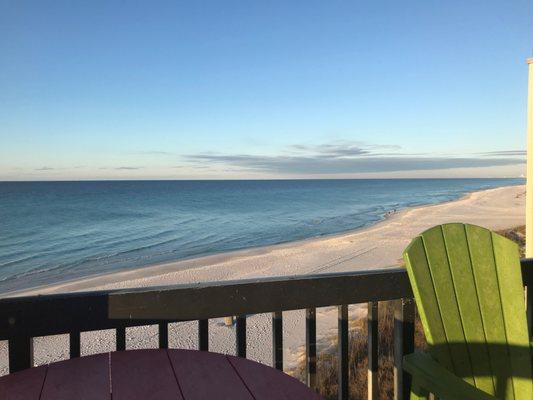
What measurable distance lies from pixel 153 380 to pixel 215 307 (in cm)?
39

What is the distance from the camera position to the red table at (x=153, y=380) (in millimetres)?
900

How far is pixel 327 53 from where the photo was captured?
11.5 m

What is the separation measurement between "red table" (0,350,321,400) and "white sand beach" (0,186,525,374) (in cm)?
390

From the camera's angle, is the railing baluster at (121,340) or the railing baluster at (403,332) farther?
the railing baluster at (403,332)

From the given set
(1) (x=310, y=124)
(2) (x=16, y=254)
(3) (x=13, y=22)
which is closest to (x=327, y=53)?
(3) (x=13, y=22)

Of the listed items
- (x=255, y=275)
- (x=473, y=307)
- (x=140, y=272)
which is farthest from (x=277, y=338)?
(x=140, y=272)

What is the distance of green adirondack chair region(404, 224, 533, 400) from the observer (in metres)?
1.36

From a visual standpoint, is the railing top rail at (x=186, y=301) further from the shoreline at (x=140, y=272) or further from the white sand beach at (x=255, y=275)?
the shoreline at (x=140, y=272)

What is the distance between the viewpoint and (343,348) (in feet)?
5.09

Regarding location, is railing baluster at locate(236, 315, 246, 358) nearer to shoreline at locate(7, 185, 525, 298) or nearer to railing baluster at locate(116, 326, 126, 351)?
railing baluster at locate(116, 326, 126, 351)

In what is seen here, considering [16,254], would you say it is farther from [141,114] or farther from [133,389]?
[141,114]

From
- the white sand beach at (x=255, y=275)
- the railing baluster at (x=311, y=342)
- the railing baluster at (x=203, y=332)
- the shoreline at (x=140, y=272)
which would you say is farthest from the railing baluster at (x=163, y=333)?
the shoreline at (x=140, y=272)

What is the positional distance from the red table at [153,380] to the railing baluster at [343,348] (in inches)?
22.4

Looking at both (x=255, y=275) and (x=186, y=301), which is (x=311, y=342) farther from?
(x=255, y=275)
